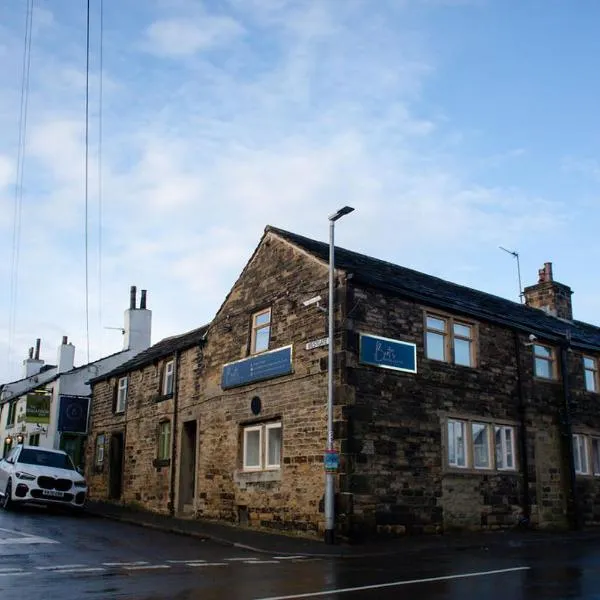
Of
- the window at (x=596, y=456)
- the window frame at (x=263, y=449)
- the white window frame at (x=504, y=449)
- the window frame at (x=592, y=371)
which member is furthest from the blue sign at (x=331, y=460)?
the window frame at (x=592, y=371)

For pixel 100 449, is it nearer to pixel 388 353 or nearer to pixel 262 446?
pixel 262 446

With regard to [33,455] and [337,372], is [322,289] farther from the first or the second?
[33,455]

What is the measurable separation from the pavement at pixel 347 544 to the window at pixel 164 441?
10.3 ft

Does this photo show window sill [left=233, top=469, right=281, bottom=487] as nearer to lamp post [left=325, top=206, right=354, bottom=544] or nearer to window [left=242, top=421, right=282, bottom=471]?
Result: window [left=242, top=421, right=282, bottom=471]

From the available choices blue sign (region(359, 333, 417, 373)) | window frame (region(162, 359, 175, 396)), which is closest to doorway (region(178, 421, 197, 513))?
window frame (region(162, 359, 175, 396))

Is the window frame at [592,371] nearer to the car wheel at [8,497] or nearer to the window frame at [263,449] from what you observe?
the window frame at [263,449]

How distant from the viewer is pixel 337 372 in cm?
1566

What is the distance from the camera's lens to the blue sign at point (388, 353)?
16.0 metres

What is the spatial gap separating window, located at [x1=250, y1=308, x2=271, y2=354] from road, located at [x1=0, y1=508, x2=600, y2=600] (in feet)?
19.8

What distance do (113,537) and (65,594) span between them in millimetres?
7358

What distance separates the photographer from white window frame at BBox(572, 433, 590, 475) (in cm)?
2081

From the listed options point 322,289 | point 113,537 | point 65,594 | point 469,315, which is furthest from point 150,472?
point 65,594

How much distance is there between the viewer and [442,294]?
1962 cm

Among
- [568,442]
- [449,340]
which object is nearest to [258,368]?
[449,340]
